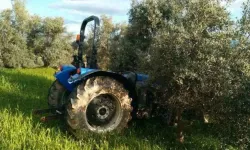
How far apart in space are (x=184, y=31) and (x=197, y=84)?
1.08 m

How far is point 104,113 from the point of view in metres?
7.93

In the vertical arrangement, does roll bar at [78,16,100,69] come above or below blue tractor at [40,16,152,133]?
above

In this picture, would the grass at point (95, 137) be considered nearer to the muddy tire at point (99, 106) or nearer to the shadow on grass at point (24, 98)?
the shadow on grass at point (24, 98)

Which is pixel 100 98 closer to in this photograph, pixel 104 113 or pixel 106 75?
pixel 104 113

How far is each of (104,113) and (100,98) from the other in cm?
36

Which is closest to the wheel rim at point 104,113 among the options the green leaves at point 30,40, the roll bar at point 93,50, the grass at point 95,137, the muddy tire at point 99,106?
the muddy tire at point 99,106

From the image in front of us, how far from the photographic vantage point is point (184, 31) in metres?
6.92

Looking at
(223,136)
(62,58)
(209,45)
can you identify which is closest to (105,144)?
(223,136)

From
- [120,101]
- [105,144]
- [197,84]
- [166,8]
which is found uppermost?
[166,8]

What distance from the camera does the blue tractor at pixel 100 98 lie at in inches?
290

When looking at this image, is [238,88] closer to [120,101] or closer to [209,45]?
[209,45]

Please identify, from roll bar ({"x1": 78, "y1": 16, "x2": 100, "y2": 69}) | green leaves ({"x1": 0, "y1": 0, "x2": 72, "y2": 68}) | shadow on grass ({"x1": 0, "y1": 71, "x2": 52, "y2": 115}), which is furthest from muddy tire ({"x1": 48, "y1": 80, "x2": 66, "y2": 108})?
green leaves ({"x1": 0, "y1": 0, "x2": 72, "y2": 68})

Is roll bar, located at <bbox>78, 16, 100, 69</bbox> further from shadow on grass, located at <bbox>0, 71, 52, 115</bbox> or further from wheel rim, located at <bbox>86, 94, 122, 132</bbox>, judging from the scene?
shadow on grass, located at <bbox>0, 71, 52, 115</bbox>

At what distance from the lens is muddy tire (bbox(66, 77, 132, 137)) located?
288 inches
